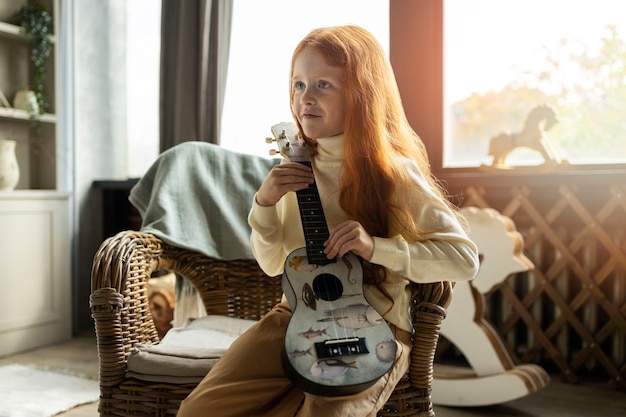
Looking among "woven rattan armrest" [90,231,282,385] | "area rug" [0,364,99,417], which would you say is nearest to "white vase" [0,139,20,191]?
"area rug" [0,364,99,417]

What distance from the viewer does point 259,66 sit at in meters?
2.89

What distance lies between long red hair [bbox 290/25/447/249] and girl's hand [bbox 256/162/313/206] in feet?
Result: 0.25

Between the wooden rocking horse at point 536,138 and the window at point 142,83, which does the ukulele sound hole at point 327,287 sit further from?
the window at point 142,83

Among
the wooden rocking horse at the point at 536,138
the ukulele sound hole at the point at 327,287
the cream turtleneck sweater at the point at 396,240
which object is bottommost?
the ukulele sound hole at the point at 327,287

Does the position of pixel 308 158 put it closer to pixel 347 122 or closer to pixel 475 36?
pixel 347 122

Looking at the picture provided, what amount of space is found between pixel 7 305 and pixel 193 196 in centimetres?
129

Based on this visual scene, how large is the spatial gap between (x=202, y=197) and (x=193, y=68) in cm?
105

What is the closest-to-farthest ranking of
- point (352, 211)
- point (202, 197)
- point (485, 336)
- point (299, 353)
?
point (299, 353)
point (352, 211)
point (202, 197)
point (485, 336)

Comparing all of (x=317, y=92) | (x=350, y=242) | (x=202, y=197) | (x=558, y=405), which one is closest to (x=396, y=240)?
(x=350, y=242)

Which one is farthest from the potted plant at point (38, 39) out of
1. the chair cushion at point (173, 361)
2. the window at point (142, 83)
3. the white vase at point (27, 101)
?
the chair cushion at point (173, 361)

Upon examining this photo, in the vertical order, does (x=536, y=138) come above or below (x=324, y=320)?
above

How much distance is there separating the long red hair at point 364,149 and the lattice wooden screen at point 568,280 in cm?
129

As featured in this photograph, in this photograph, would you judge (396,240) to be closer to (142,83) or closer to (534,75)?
(534,75)

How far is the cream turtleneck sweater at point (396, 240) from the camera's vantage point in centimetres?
117
